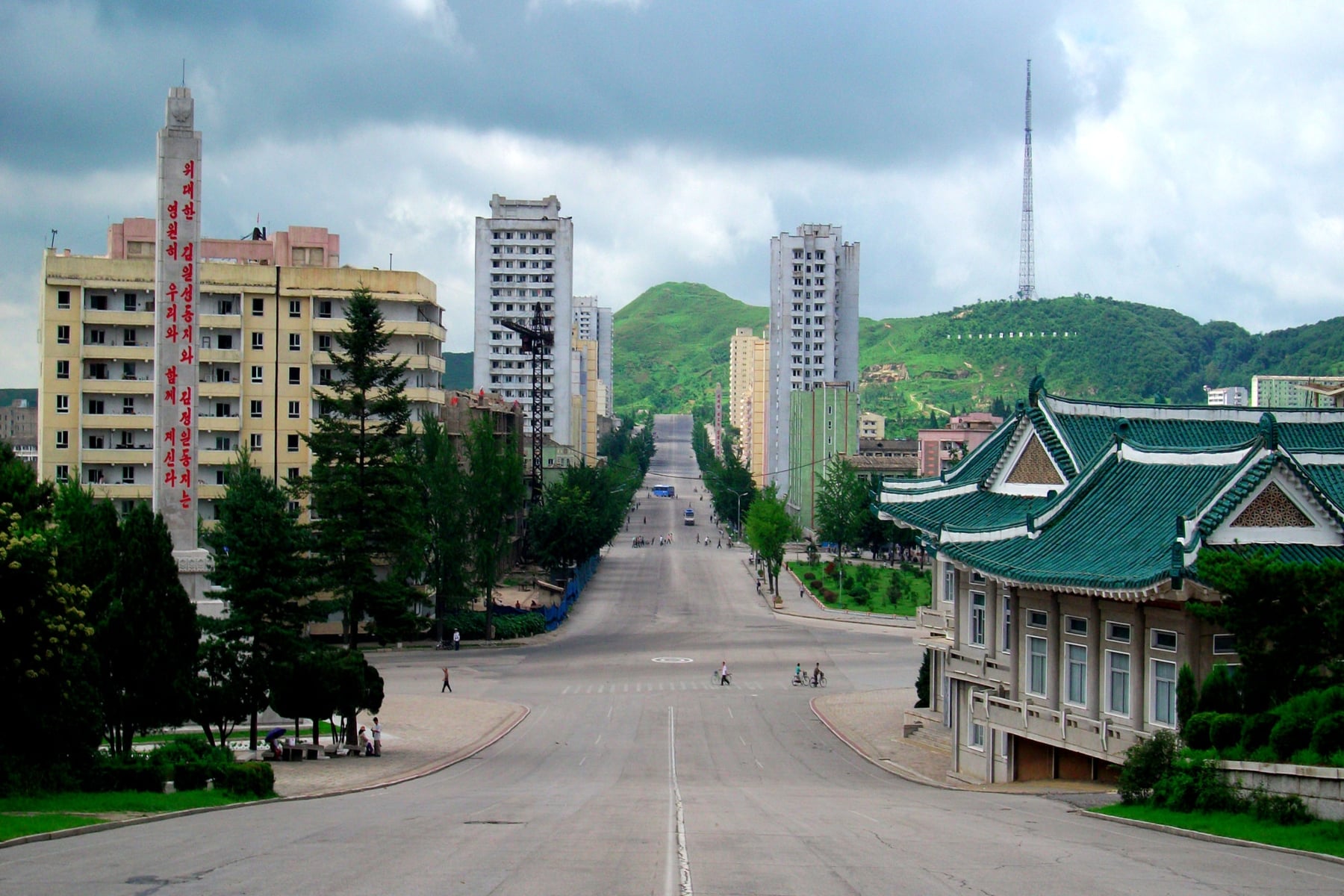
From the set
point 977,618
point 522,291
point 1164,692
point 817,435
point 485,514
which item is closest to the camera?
point 1164,692

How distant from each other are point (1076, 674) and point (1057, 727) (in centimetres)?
133

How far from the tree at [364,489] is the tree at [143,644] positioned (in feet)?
71.6

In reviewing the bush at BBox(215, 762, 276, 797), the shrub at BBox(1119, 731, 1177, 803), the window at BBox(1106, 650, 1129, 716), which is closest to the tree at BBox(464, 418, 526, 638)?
the bush at BBox(215, 762, 276, 797)

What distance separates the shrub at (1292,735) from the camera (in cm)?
2147

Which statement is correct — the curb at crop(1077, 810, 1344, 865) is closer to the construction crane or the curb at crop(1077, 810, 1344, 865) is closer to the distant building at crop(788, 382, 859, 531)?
the construction crane

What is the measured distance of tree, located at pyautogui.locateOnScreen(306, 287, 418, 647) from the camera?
56.5 metres

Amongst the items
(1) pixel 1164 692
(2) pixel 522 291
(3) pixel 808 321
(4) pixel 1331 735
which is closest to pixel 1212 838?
(4) pixel 1331 735

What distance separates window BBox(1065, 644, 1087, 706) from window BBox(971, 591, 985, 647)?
5.70m

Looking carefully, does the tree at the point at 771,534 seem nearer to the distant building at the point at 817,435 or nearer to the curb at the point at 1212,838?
the distant building at the point at 817,435

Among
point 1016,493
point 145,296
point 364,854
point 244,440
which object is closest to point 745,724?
point 1016,493

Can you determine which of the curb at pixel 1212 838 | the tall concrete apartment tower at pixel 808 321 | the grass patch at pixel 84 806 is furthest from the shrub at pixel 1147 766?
the tall concrete apartment tower at pixel 808 321

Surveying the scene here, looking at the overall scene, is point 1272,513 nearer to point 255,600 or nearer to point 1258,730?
point 1258,730

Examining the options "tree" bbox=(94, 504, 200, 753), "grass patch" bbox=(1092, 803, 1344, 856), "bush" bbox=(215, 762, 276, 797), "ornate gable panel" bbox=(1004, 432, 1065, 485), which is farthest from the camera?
"ornate gable panel" bbox=(1004, 432, 1065, 485)

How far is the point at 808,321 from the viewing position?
147125 millimetres
